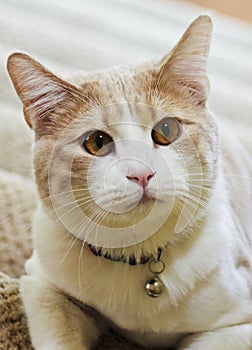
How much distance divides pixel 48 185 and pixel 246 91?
1031 millimetres

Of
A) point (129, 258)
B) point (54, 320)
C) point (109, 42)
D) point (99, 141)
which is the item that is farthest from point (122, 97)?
point (109, 42)

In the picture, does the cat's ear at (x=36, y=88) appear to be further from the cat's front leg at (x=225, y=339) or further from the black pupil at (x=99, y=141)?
the cat's front leg at (x=225, y=339)

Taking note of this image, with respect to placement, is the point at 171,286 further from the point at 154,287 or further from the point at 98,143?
the point at 98,143

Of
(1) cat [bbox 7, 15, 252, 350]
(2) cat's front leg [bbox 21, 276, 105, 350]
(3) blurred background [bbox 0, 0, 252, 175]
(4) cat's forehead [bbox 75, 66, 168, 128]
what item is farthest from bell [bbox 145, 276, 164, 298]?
(3) blurred background [bbox 0, 0, 252, 175]

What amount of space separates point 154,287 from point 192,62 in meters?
0.34

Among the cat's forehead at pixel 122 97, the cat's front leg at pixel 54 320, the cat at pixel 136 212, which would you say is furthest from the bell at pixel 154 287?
the cat's forehead at pixel 122 97

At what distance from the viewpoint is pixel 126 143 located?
793 millimetres

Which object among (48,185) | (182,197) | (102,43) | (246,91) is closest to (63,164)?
(48,185)

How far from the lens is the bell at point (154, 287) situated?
34.5 inches

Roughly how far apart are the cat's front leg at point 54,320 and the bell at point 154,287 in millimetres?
131

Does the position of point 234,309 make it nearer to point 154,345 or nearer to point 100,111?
point 154,345

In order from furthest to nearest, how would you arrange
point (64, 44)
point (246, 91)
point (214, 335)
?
point (64, 44) → point (246, 91) → point (214, 335)

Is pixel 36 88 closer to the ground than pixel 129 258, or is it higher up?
higher up

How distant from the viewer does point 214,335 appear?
0.89 m
